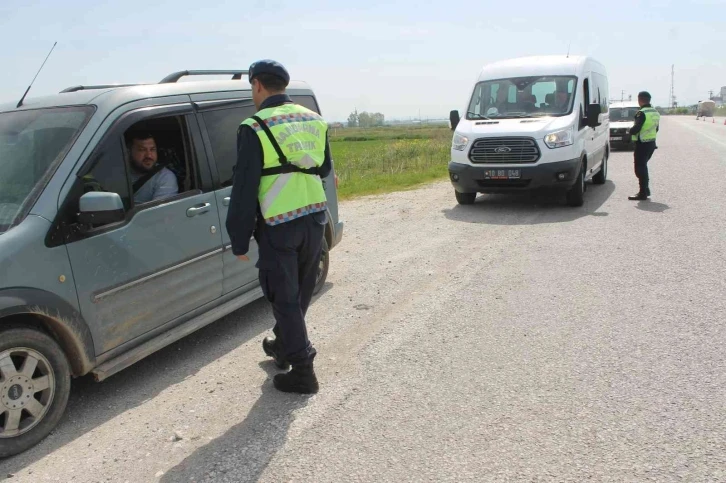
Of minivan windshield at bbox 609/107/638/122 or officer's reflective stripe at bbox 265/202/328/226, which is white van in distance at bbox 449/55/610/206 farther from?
minivan windshield at bbox 609/107/638/122

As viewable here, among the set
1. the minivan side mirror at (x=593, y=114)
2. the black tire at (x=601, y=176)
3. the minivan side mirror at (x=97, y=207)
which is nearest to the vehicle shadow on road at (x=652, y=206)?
the minivan side mirror at (x=593, y=114)

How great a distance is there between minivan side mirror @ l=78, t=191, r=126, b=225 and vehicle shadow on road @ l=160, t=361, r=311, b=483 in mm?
1440

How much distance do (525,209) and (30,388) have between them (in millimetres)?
8385

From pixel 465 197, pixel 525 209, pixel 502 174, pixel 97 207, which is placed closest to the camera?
pixel 97 207

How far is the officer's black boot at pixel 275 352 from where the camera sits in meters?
4.16

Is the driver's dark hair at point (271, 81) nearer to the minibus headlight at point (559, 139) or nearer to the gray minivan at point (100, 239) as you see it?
the gray minivan at point (100, 239)

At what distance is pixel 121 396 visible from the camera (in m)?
3.97

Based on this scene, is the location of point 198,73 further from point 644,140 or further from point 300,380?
point 644,140

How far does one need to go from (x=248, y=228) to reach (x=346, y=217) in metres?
7.01

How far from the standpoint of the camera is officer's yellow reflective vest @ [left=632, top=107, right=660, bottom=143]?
10375mm

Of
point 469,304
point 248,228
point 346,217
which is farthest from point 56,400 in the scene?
point 346,217

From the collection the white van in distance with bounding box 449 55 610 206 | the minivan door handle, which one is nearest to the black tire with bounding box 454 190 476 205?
the white van in distance with bounding box 449 55 610 206

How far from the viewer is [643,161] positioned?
1041 centimetres

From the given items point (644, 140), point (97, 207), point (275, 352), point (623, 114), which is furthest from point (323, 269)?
point (623, 114)
